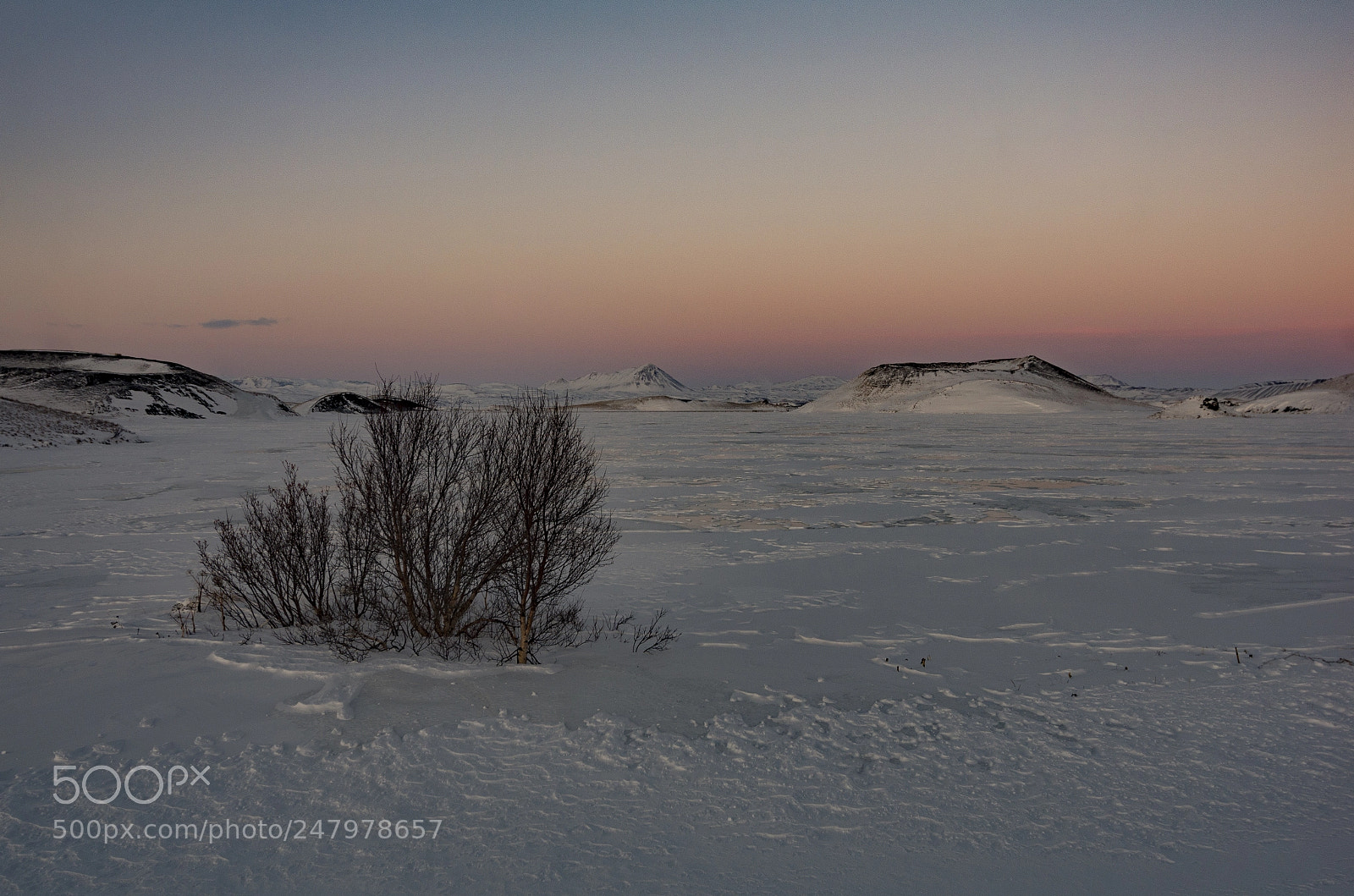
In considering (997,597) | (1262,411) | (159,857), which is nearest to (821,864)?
(159,857)

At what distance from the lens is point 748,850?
405 centimetres

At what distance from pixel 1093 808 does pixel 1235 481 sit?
20867 millimetres

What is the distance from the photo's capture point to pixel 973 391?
108m

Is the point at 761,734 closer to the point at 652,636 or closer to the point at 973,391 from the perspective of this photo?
the point at 652,636

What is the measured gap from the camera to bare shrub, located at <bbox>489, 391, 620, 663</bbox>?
283 inches

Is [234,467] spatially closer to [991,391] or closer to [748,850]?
[748,850]

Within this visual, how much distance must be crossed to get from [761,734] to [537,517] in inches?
119

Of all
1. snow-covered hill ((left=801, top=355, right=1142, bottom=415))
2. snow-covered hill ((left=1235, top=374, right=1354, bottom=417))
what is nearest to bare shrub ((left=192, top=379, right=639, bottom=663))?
snow-covered hill ((left=1235, top=374, right=1354, bottom=417))

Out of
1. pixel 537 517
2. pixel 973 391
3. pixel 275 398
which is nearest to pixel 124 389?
pixel 275 398

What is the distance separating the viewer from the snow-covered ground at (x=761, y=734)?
389cm

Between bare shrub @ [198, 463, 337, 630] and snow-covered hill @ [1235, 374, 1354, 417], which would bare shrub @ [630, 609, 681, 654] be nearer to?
bare shrub @ [198, 463, 337, 630]

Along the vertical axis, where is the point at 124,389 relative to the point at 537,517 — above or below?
above

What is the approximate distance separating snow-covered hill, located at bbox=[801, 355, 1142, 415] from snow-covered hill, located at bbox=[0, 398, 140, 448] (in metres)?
88.2

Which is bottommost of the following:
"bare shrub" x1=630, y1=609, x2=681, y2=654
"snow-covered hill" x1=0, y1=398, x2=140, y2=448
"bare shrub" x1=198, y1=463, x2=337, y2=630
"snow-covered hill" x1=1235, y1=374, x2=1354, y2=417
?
"bare shrub" x1=630, y1=609, x2=681, y2=654
